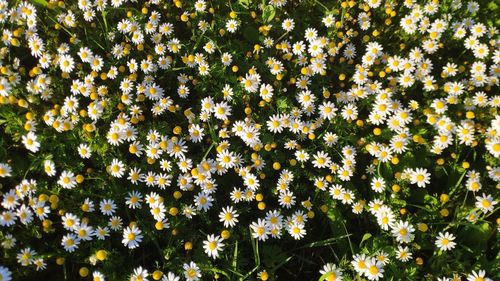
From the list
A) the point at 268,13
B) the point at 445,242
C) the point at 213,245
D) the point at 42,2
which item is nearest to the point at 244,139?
the point at 213,245

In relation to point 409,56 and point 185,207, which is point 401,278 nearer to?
point 185,207

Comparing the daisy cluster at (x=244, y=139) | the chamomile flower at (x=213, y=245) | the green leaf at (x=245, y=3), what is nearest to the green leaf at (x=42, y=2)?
the daisy cluster at (x=244, y=139)

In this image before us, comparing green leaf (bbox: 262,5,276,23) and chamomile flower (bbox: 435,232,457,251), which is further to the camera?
green leaf (bbox: 262,5,276,23)

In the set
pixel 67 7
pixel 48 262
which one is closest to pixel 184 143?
pixel 48 262

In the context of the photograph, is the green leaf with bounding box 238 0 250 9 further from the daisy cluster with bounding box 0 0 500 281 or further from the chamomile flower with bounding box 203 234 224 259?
the chamomile flower with bounding box 203 234 224 259

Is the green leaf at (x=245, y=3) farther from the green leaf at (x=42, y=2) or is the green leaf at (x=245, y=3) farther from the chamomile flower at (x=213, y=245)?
the chamomile flower at (x=213, y=245)

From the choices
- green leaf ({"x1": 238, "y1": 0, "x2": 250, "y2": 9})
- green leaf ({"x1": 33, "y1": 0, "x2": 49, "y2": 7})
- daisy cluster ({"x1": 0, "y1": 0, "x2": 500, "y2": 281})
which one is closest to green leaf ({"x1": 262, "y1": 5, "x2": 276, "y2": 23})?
daisy cluster ({"x1": 0, "y1": 0, "x2": 500, "y2": 281})
